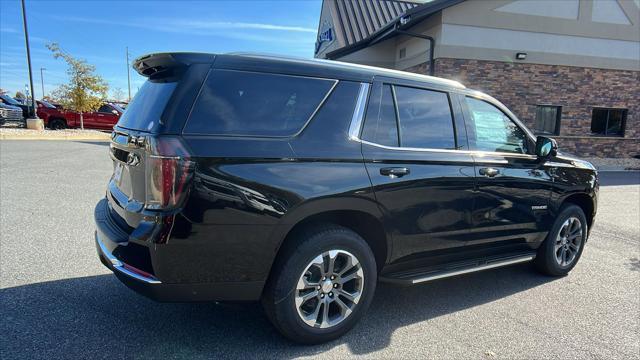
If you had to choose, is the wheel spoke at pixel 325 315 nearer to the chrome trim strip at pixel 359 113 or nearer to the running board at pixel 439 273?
the running board at pixel 439 273

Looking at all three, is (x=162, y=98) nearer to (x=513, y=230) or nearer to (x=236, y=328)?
(x=236, y=328)

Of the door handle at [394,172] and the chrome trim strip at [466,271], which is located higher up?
the door handle at [394,172]

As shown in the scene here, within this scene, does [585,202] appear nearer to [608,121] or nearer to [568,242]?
[568,242]

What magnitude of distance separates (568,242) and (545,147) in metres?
1.19

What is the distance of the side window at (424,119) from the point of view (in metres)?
3.33

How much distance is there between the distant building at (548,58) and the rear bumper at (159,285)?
41.5ft

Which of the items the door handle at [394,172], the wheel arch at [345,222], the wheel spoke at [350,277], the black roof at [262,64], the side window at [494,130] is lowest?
the wheel spoke at [350,277]

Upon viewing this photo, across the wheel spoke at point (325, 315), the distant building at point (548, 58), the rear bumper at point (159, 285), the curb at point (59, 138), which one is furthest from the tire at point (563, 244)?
the curb at point (59, 138)

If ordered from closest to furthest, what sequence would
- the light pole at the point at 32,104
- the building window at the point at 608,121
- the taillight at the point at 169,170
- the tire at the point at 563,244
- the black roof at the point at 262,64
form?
the taillight at the point at 169,170, the black roof at the point at 262,64, the tire at the point at 563,244, the building window at the point at 608,121, the light pole at the point at 32,104

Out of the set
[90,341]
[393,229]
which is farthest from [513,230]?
[90,341]

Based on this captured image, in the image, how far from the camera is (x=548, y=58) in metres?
15.0

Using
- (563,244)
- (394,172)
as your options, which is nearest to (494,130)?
(394,172)

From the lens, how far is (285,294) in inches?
109

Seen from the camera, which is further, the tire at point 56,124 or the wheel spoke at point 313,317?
the tire at point 56,124
